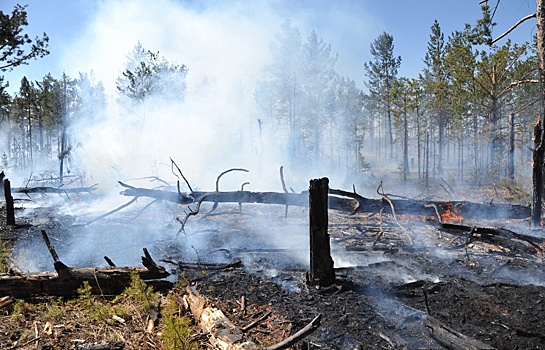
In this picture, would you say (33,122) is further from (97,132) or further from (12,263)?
(12,263)

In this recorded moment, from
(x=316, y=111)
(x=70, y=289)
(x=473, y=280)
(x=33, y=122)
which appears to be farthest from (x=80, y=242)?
(x=33, y=122)

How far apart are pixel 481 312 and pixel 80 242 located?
10.2 meters

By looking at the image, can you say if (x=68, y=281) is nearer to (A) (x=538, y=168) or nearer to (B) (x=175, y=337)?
(B) (x=175, y=337)

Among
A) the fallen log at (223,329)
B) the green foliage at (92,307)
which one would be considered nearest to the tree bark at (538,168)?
the fallen log at (223,329)

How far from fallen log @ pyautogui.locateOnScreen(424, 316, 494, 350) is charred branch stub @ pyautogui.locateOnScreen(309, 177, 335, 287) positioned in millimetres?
1828

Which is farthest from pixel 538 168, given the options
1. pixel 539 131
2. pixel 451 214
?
pixel 451 214

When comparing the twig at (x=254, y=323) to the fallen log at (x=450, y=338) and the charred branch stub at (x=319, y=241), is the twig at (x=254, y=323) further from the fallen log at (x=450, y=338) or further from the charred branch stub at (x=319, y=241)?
the fallen log at (x=450, y=338)

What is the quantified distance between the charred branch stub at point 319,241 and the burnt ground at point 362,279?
0.69 ft

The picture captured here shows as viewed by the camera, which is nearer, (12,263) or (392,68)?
(12,263)

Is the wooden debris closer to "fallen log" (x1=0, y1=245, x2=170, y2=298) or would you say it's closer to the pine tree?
"fallen log" (x1=0, y1=245, x2=170, y2=298)

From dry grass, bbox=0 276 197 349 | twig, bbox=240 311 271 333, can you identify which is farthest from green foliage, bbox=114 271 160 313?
twig, bbox=240 311 271 333

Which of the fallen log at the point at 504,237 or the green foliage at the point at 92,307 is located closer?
the green foliage at the point at 92,307

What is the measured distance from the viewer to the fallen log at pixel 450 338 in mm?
3798

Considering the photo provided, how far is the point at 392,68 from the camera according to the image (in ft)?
141
